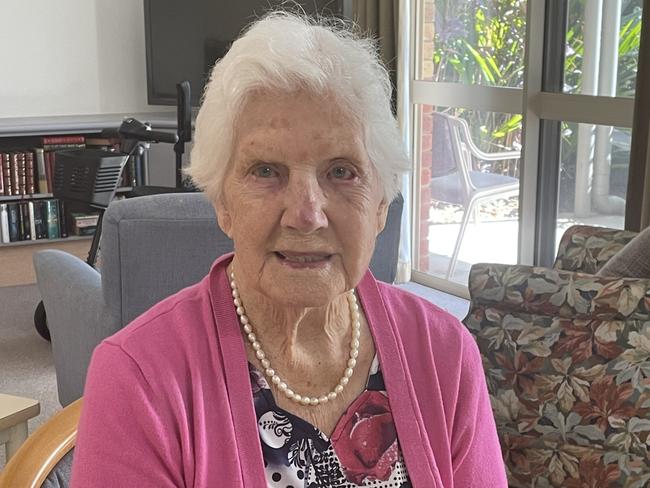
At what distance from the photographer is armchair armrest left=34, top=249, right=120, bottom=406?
2.44 meters

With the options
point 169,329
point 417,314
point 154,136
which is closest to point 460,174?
point 154,136

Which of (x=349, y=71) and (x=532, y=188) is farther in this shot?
(x=532, y=188)

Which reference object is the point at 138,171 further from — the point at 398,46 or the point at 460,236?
the point at 460,236

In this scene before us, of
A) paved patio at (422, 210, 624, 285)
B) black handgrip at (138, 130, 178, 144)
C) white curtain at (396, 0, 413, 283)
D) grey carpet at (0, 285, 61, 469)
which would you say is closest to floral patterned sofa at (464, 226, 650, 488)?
grey carpet at (0, 285, 61, 469)

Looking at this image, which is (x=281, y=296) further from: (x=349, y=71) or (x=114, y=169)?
(x=114, y=169)

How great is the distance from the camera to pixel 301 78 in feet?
3.70

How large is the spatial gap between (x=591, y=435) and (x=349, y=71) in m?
0.92

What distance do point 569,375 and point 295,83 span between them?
0.91 metres

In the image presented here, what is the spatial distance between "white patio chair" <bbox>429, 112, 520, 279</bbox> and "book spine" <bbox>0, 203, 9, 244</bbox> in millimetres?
2372

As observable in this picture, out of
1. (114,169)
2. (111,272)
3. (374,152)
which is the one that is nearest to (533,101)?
(114,169)

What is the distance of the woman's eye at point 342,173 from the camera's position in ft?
3.82

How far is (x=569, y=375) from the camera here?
1733mm

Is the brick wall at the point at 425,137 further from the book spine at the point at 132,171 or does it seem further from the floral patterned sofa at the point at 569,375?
the floral patterned sofa at the point at 569,375

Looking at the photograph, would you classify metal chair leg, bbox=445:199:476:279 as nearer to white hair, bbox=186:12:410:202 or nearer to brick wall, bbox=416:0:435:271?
brick wall, bbox=416:0:435:271
